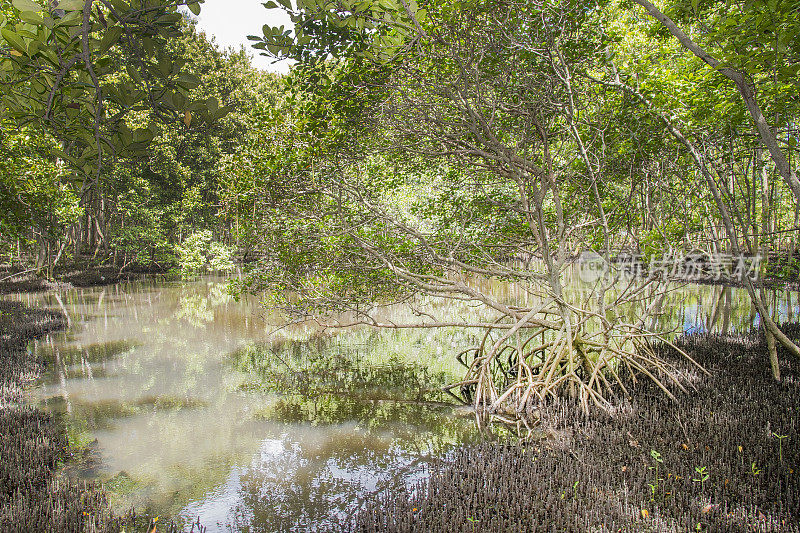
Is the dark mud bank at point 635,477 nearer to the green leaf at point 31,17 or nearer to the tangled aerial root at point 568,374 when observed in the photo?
the tangled aerial root at point 568,374

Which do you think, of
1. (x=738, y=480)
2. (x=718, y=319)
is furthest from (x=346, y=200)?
(x=718, y=319)

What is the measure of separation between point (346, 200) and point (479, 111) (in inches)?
120

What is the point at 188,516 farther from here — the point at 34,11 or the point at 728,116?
the point at 728,116

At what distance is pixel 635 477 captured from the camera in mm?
4746

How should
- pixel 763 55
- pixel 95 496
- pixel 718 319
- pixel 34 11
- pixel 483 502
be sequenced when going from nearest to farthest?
pixel 34 11 → pixel 763 55 → pixel 483 502 → pixel 95 496 → pixel 718 319

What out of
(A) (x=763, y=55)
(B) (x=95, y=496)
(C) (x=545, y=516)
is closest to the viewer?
(A) (x=763, y=55)

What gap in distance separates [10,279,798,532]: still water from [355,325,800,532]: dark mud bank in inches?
31.6

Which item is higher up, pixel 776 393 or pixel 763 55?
pixel 763 55

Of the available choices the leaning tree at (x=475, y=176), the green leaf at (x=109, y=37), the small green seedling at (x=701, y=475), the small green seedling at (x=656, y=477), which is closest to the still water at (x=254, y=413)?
the leaning tree at (x=475, y=176)

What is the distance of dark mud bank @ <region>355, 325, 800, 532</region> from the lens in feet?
13.0

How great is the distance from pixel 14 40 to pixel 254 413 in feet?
22.4

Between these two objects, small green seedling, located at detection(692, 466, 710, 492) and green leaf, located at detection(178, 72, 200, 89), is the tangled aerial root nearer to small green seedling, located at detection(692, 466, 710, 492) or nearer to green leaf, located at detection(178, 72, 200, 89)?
small green seedling, located at detection(692, 466, 710, 492)

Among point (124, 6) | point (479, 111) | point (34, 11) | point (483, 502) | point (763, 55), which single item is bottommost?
point (483, 502)

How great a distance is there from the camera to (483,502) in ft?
14.5
